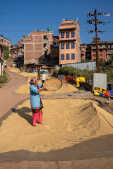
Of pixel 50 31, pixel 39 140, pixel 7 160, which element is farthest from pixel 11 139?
pixel 50 31

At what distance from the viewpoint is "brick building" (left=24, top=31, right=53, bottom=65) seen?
133ft

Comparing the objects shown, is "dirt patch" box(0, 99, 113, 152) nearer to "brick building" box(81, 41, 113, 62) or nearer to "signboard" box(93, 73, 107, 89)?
"signboard" box(93, 73, 107, 89)

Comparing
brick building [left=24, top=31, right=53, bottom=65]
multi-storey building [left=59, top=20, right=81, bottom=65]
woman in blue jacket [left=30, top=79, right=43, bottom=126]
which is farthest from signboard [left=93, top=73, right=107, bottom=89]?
brick building [left=24, top=31, right=53, bottom=65]

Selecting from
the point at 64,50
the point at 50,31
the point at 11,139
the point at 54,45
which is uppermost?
the point at 50,31

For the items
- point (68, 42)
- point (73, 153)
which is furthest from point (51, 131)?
point (68, 42)

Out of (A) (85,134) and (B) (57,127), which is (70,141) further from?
(B) (57,127)

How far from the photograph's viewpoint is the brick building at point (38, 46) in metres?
40.6

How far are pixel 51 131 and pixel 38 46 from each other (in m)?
39.6

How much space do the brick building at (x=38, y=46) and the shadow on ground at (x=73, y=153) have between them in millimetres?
38577

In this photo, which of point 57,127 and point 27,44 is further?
point 27,44

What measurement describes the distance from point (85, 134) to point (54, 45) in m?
38.0

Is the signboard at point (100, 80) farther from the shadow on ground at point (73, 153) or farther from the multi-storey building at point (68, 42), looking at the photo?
the multi-storey building at point (68, 42)

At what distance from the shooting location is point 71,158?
8.68 feet

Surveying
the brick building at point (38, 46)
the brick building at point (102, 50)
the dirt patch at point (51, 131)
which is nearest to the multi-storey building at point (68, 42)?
the brick building at point (38, 46)
